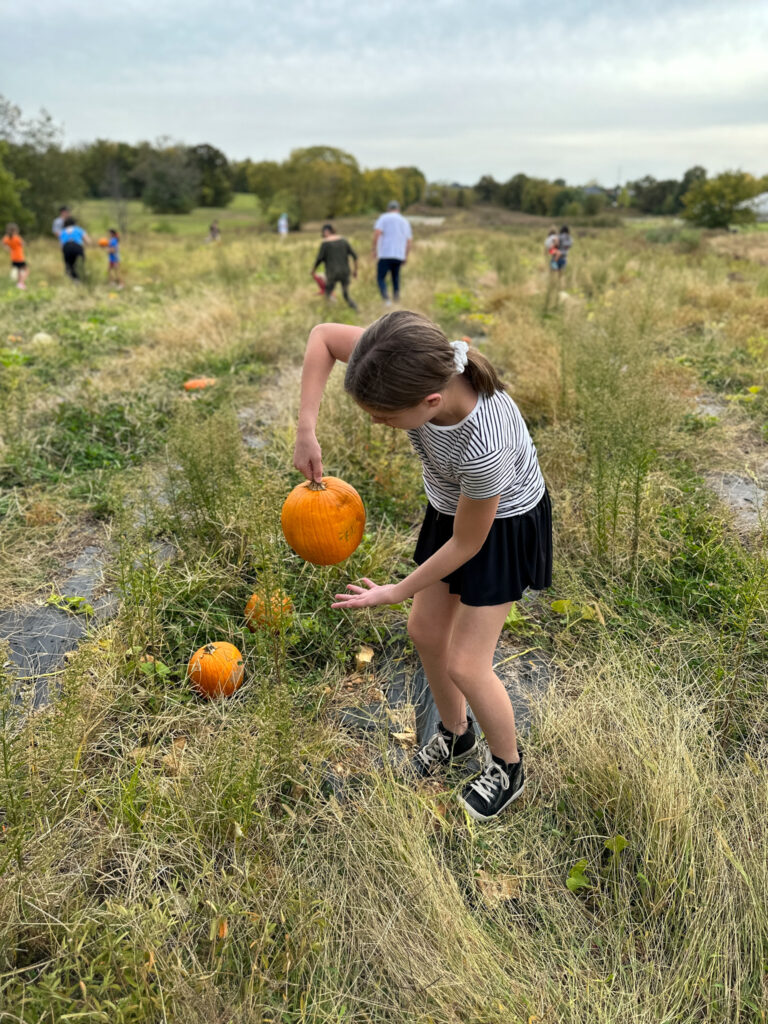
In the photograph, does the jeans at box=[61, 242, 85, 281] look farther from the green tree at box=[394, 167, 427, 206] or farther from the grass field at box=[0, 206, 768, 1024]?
the green tree at box=[394, 167, 427, 206]

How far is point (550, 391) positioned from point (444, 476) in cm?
367

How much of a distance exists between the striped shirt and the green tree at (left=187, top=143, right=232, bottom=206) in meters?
69.1

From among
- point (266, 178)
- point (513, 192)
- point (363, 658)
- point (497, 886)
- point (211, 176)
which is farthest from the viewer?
point (513, 192)

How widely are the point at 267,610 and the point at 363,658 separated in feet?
1.87

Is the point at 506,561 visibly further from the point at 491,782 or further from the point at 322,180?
the point at 322,180

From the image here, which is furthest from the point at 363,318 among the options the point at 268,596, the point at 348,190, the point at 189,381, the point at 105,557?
the point at 348,190

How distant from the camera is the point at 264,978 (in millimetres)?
1628

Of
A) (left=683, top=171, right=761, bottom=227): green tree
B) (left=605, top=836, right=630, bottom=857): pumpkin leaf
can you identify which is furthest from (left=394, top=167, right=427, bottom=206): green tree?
(left=605, top=836, right=630, bottom=857): pumpkin leaf

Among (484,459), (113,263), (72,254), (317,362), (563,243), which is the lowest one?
(113,263)

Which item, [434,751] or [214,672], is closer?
[434,751]

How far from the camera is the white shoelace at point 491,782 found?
87.1 inches

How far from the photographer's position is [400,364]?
1620 millimetres

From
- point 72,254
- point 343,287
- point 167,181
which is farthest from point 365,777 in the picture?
point 167,181

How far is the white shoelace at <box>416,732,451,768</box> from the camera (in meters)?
2.44
